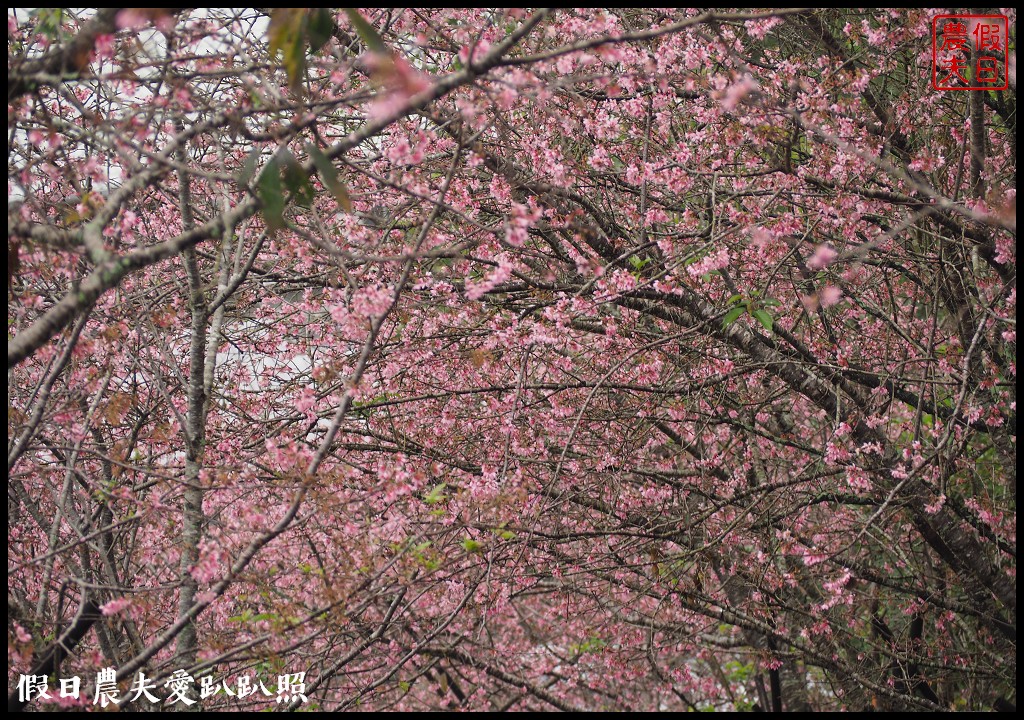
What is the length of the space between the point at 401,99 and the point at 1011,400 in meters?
4.70

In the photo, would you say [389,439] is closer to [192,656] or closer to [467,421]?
[467,421]

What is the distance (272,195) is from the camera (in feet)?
8.04

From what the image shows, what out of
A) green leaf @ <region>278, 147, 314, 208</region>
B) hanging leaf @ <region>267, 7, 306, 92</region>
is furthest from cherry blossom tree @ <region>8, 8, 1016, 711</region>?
hanging leaf @ <region>267, 7, 306, 92</region>

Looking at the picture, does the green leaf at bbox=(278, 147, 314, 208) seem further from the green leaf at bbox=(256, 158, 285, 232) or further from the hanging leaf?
the hanging leaf

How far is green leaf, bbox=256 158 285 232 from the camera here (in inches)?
95.5

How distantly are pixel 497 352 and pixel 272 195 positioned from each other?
3099 mm

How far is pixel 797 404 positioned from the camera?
7957 mm

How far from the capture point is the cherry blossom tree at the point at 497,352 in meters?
3.99

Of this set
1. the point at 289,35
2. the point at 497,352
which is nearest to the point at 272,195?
the point at 289,35

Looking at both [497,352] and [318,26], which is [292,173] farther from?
[497,352]

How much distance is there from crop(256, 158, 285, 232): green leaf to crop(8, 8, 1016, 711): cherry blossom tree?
3.21ft

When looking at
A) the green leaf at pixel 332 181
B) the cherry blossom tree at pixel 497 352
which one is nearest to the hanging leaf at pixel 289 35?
the green leaf at pixel 332 181

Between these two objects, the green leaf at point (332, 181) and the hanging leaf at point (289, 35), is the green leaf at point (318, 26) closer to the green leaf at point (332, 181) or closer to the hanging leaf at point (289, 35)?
the hanging leaf at point (289, 35)

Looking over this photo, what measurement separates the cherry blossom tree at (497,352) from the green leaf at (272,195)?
38.5 inches
